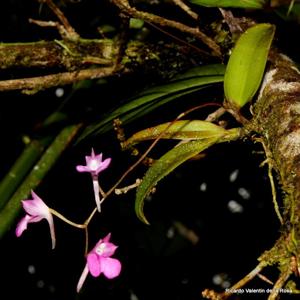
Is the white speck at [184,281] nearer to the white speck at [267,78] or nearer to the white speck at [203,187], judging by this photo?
the white speck at [203,187]

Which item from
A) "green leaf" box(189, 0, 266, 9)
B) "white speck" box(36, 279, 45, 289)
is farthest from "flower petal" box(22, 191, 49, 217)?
"white speck" box(36, 279, 45, 289)

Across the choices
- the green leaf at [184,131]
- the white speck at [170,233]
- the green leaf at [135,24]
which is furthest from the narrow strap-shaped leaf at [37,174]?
the white speck at [170,233]

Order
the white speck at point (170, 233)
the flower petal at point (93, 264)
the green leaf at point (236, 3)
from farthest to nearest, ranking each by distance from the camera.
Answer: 1. the white speck at point (170, 233)
2. the green leaf at point (236, 3)
3. the flower petal at point (93, 264)

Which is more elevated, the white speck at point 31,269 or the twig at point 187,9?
the twig at point 187,9

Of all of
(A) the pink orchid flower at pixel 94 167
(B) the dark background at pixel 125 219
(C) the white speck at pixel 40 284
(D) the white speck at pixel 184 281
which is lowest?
(C) the white speck at pixel 40 284

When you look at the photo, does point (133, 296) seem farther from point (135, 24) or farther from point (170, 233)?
point (135, 24)

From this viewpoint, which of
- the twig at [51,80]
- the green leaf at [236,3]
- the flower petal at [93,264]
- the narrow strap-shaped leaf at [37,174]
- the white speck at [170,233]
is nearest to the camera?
the flower petal at [93,264]

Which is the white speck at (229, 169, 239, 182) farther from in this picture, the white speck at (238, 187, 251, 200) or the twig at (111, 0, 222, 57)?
the twig at (111, 0, 222, 57)
